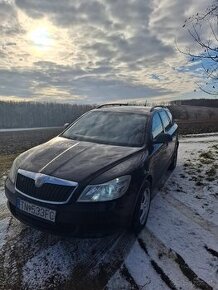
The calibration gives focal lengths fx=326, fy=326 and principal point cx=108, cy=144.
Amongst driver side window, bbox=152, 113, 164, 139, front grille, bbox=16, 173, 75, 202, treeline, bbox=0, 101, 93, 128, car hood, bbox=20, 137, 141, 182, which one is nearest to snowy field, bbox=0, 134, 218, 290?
front grille, bbox=16, 173, 75, 202

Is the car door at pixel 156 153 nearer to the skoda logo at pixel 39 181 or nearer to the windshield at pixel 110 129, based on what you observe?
the windshield at pixel 110 129

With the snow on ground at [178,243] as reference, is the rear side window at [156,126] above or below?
above

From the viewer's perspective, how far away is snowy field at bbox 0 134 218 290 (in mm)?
3582

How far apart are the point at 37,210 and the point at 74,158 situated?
0.89 metres

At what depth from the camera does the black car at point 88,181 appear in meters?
3.79

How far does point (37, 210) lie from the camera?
3.92 m

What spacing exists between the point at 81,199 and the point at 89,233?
0.42m

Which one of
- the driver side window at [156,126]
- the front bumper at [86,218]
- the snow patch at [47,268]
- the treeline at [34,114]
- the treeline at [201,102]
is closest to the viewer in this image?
the snow patch at [47,268]

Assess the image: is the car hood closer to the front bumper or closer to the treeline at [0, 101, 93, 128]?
the front bumper

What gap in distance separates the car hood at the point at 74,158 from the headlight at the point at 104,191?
0.53ft

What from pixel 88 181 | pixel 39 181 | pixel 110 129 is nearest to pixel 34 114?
pixel 110 129

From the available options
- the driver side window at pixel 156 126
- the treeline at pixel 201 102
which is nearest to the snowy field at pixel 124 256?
the driver side window at pixel 156 126

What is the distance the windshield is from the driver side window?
0.73 feet

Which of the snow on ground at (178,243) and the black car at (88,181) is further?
the black car at (88,181)
